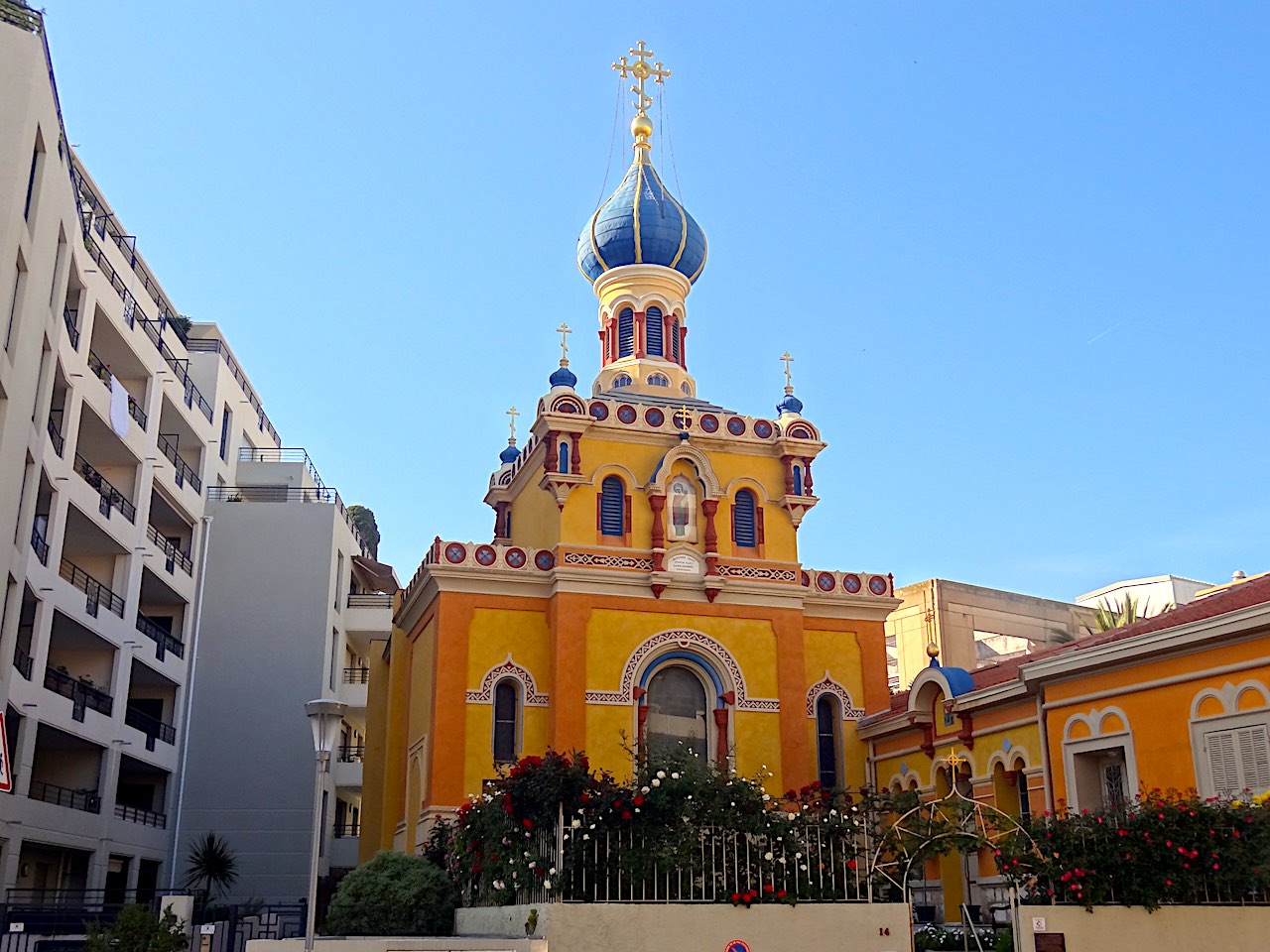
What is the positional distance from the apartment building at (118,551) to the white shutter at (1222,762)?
1750cm

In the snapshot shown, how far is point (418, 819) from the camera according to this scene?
26906 millimetres

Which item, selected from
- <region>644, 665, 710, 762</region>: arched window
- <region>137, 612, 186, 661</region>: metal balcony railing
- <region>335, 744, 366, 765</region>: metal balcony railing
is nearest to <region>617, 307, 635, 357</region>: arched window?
<region>644, 665, 710, 762</region>: arched window

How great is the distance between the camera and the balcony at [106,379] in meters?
30.8

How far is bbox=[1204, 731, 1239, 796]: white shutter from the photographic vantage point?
16906mm

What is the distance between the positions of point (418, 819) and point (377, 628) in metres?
16.8

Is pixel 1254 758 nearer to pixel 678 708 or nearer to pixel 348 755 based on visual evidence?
pixel 678 708

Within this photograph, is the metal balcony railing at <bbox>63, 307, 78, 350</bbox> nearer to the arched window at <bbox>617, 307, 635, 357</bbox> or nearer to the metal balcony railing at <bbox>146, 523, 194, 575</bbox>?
the metal balcony railing at <bbox>146, 523, 194, 575</bbox>

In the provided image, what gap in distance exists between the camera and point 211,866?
3391 cm

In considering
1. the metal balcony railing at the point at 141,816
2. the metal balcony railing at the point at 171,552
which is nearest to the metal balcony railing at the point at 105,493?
the metal balcony railing at the point at 171,552

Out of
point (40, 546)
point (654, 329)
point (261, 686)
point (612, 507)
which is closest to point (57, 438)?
point (40, 546)

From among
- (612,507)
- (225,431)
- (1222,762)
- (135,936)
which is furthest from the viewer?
(225,431)

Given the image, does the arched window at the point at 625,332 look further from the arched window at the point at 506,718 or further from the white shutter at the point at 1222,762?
the white shutter at the point at 1222,762

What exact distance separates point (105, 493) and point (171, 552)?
208 inches

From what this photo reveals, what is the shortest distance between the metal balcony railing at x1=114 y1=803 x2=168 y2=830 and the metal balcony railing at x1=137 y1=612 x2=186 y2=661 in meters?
3.95
